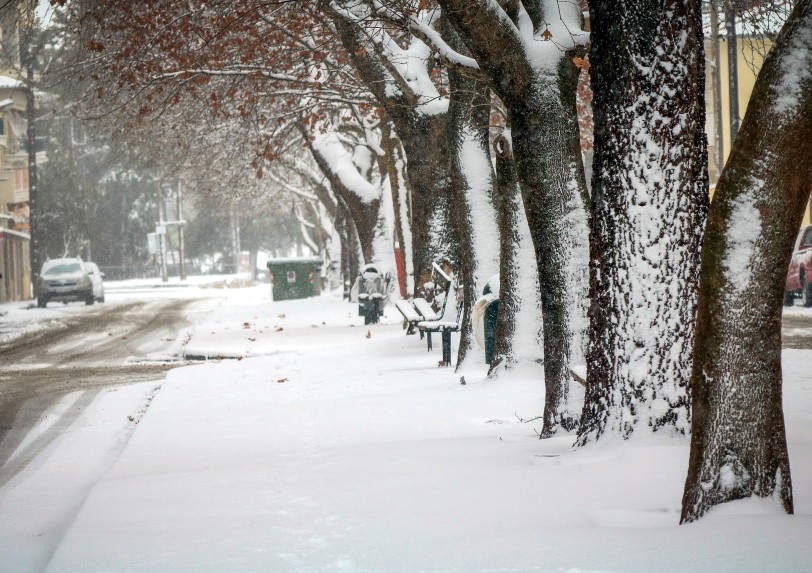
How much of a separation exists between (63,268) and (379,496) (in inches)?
1679

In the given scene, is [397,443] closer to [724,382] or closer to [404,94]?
[724,382]

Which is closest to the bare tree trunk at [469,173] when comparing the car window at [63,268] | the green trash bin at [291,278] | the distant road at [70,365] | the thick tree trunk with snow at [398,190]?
the distant road at [70,365]

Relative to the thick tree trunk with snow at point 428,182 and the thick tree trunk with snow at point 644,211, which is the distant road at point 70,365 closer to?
the thick tree trunk with snow at point 428,182

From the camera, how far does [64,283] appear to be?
1807 inches

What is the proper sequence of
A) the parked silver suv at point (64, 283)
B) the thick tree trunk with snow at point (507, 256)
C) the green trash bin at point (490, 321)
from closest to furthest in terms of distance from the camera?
the thick tree trunk with snow at point (507, 256) → the green trash bin at point (490, 321) → the parked silver suv at point (64, 283)

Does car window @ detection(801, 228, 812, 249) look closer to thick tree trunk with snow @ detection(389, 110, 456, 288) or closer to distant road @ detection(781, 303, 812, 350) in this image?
distant road @ detection(781, 303, 812, 350)

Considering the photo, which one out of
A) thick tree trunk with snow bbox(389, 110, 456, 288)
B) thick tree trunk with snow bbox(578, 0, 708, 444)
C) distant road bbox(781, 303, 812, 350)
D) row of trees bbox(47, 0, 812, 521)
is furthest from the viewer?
distant road bbox(781, 303, 812, 350)

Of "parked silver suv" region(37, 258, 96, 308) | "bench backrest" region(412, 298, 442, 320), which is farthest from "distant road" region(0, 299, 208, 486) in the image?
"parked silver suv" region(37, 258, 96, 308)

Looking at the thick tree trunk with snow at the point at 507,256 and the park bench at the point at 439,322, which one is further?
the park bench at the point at 439,322

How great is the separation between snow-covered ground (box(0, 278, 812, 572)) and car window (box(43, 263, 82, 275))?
36.0 metres

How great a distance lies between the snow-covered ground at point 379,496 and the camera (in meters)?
4.97

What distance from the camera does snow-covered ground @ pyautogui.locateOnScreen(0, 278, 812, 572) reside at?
16.3 feet

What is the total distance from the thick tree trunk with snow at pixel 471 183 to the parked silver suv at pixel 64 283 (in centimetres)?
3399

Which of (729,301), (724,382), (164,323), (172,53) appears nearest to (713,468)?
(724,382)
